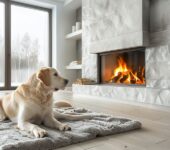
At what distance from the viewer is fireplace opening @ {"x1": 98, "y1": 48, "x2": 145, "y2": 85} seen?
3.41 metres

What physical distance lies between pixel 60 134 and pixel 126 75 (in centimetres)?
243

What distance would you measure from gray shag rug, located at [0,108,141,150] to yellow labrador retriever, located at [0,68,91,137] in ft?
0.25

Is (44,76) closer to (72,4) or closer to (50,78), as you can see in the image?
(50,78)

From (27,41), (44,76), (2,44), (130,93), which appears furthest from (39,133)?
(27,41)

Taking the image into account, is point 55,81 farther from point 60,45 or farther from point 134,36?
point 60,45

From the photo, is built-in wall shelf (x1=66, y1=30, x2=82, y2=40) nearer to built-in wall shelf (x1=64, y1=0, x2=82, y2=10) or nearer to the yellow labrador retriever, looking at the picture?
built-in wall shelf (x1=64, y1=0, x2=82, y2=10)

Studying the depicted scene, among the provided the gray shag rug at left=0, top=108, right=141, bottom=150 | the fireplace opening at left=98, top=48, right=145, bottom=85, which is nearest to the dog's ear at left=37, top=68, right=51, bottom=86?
the gray shag rug at left=0, top=108, right=141, bottom=150

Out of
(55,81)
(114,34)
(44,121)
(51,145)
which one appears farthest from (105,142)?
(114,34)

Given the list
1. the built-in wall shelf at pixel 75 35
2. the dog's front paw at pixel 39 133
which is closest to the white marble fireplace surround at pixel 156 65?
the dog's front paw at pixel 39 133

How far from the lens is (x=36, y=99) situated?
5.33 feet

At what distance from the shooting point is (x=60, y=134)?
1410mm

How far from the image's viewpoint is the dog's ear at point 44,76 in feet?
5.49

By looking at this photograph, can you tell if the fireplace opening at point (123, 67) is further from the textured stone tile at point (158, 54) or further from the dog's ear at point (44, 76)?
the dog's ear at point (44, 76)

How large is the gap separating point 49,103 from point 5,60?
3.86 meters
